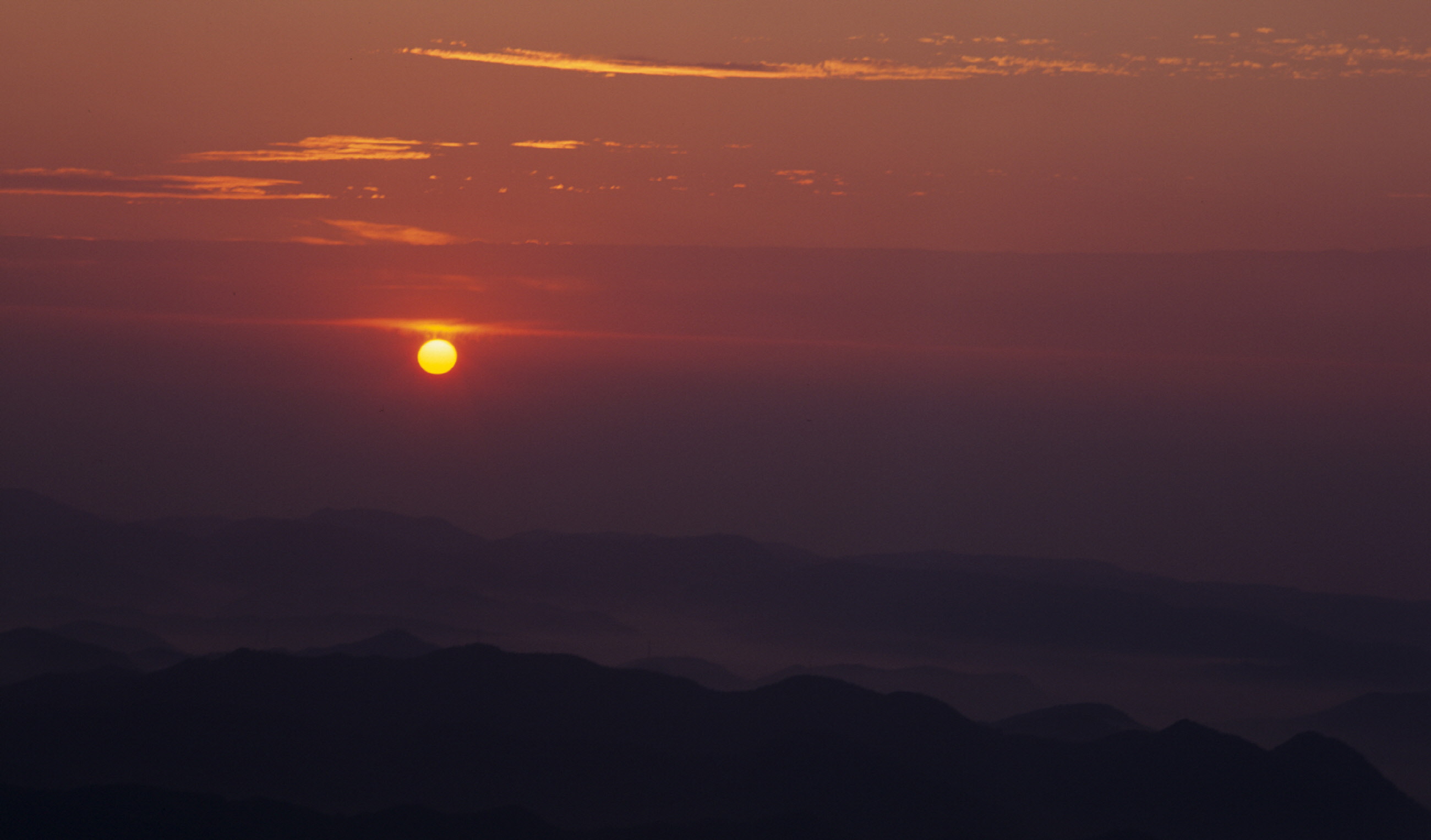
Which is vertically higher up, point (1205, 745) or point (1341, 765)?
point (1205, 745)

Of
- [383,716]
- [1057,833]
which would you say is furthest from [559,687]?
[1057,833]

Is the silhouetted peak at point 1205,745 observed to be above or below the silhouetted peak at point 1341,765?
above

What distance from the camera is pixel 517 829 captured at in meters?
147

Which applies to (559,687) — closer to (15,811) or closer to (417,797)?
(417,797)

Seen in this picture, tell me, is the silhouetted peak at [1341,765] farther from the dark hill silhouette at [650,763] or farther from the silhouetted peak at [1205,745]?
the silhouetted peak at [1205,745]

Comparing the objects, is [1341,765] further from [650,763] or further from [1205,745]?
[650,763]

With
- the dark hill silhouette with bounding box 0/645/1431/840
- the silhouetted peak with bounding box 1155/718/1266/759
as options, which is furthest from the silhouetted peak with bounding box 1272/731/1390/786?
the silhouetted peak with bounding box 1155/718/1266/759

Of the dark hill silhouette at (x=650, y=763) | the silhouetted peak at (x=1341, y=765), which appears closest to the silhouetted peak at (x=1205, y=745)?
the dark hill silhouette at (x=650, y=763)

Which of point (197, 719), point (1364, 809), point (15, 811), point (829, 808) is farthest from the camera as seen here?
→ point (1364, 809)

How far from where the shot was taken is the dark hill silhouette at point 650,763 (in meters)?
172

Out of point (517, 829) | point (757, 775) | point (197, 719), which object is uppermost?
point (197, 719)

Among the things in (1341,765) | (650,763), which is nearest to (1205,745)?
(1341,765)

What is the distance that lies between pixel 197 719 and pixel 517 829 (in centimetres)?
6032

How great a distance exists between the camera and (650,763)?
593 feet
